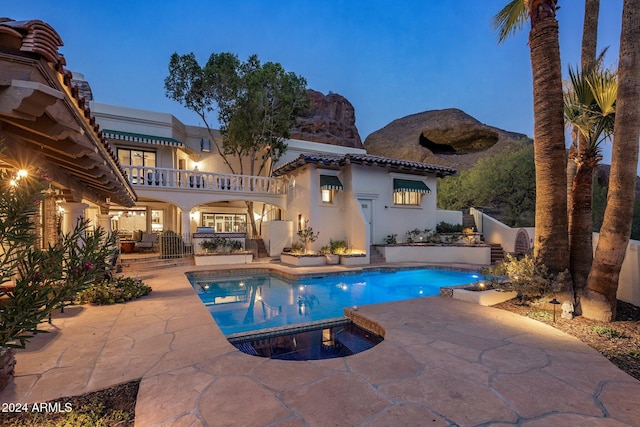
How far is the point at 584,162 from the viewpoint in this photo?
273 inches

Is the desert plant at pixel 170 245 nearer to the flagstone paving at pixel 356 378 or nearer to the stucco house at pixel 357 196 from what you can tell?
the stucco house at pixel 357 196

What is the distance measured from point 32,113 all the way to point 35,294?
1.47 metres

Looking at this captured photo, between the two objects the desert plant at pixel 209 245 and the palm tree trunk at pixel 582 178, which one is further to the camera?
the desert plant at pixel 209 245

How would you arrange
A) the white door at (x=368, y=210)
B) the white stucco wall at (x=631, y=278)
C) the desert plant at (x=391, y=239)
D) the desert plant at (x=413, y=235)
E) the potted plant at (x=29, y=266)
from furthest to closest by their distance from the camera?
1. the desert plant at (x=413, y=235)
2. the white door at (x=368, y=210)
3. the desert plant at (x=391, y=239)
4. the white stucco wall at (x=631, y=278)
5. the potted plant at (x=29, y=266)

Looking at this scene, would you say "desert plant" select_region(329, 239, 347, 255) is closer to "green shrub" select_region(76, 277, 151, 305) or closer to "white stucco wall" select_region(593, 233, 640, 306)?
"green shrub" select_region(76, 277, 151, 305)

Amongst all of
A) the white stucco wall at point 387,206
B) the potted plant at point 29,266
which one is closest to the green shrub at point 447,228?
the white stucco wall at point 387,206

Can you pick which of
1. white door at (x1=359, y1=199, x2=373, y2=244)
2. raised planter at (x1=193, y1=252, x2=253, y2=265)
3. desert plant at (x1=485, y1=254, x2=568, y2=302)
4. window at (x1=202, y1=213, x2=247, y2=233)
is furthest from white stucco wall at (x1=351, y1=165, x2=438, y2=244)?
desert plant at (x1=485, y1=254, x2=568, y2=302)

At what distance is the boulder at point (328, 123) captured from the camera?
112 ft

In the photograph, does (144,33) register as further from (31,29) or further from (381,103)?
(31,29)

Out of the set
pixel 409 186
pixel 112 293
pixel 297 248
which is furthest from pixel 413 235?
pixel 112 293

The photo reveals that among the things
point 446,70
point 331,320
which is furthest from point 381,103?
point 331,320

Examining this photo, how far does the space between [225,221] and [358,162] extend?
11581 mm

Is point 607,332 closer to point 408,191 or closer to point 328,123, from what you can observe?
point 408,191

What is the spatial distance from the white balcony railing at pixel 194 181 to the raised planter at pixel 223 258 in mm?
4198
